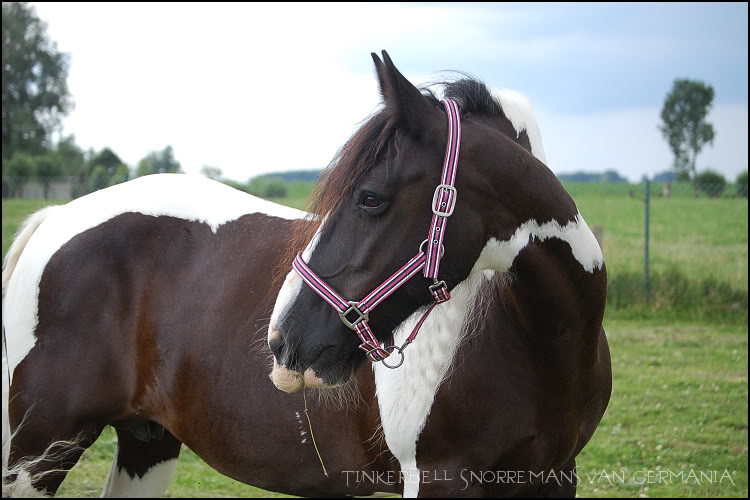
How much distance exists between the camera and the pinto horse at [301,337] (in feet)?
6.20

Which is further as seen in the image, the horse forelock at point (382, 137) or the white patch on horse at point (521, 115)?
the white patch on horse at point (521, 115)

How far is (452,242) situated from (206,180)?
5.75 ft

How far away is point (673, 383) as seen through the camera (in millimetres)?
6684

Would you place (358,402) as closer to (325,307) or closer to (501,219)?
(325,307)

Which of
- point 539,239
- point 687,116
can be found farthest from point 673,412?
point 687,116

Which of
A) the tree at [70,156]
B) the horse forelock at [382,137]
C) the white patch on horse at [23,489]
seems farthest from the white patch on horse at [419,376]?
the tree at [70,156]

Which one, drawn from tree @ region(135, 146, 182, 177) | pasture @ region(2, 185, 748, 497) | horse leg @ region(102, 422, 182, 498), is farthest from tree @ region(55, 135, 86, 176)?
horse leg @ region(102, 422, 182, 498)

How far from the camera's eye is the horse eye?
184cm

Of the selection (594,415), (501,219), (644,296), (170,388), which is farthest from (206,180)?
(644,296)

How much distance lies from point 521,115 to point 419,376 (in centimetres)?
102

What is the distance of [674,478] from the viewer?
175 inches

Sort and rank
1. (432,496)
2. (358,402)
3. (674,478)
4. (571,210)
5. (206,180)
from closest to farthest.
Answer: (571,210) → (432,496) → (358,402) → (206,180) → (674,478)

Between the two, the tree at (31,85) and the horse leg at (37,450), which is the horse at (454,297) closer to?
the horse leg at (37,450)

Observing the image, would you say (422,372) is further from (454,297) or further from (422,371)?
(454,297)
